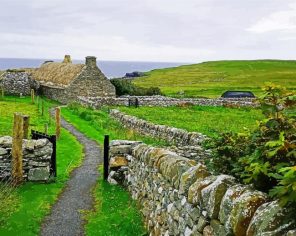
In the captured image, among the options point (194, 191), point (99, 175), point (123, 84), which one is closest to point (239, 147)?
point (194, 191)

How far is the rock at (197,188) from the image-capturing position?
6924mm

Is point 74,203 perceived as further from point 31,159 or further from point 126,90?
point 126,90

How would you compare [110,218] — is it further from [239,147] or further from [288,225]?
[288,225]

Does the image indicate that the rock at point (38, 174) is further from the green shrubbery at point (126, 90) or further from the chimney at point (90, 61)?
the green shrubbery at point (126, 90)

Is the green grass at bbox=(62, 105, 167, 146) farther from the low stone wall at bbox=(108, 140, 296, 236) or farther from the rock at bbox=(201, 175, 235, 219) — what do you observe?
the rock at bbox=(201, 175, 235, 219)

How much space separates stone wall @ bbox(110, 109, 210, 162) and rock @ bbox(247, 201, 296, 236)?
1080cm

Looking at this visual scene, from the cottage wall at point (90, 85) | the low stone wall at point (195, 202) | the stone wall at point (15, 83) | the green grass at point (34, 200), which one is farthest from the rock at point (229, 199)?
the stone wall at point (15, 83)

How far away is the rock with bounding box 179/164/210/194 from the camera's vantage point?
295 inches

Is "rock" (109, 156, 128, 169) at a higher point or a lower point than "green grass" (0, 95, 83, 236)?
higher

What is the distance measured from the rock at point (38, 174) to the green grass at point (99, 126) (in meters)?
6.86

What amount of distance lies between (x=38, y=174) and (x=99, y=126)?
51.8 ft

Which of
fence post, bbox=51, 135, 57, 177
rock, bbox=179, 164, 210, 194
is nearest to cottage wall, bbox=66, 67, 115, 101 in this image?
fence post, bbox=51, 135, 57, 177

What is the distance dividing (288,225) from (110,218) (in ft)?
26.8

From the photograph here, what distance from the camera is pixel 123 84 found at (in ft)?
210
